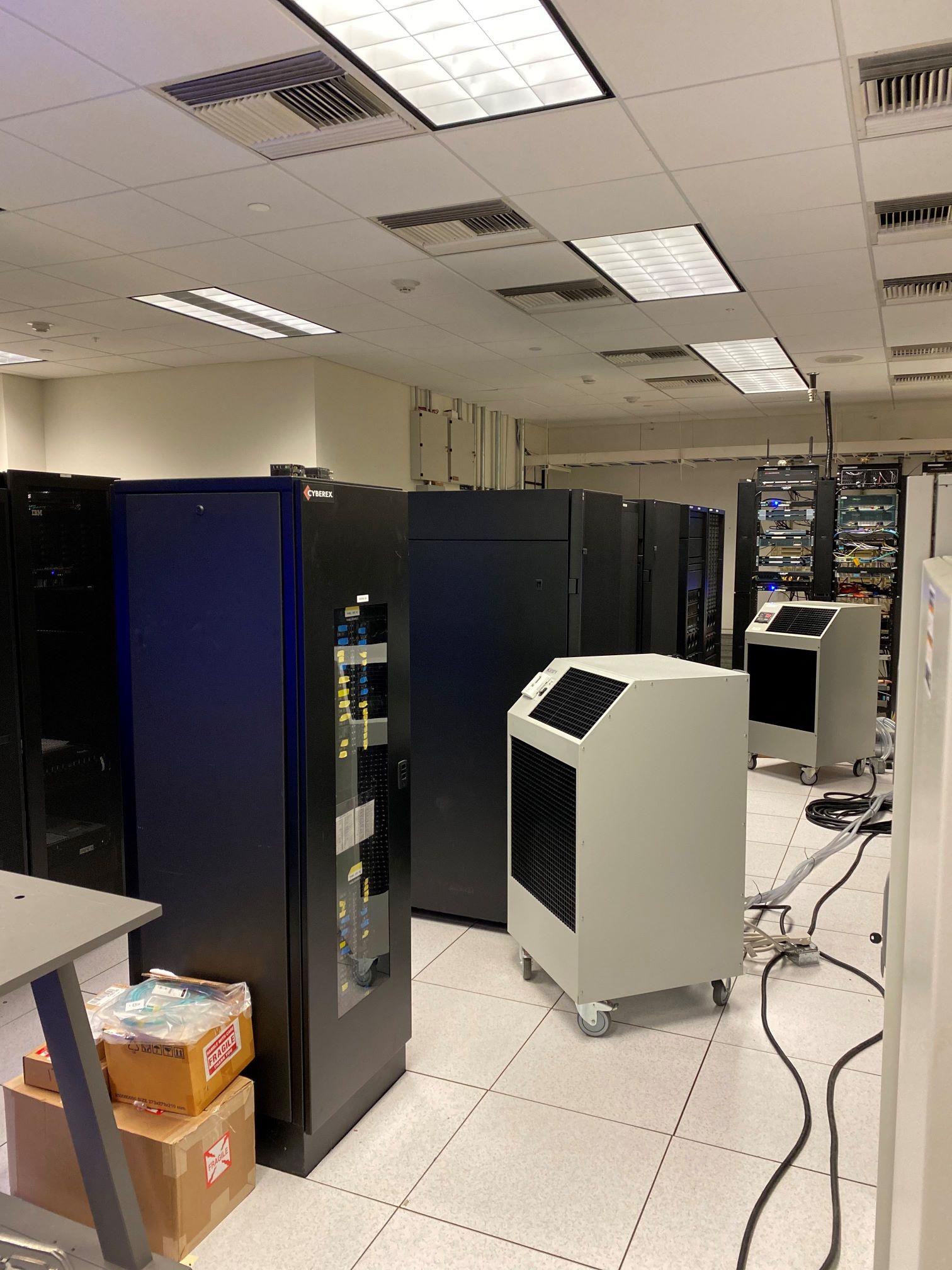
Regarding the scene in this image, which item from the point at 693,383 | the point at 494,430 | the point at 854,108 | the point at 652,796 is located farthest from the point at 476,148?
the point at 494,430

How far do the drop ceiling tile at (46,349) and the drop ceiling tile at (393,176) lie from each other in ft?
13.2

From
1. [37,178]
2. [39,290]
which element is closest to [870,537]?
[37,178]

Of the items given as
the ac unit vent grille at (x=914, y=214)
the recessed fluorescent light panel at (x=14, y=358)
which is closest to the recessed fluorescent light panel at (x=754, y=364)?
the ac unit vent grille at (x=914, y=214)

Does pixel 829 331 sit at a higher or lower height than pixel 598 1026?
higher

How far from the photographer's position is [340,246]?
15.8 ft

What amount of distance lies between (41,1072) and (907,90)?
3.96 m

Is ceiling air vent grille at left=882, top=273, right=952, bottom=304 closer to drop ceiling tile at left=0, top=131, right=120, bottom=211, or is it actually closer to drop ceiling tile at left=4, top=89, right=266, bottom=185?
drop ceiling tile at left=4, top=89, right=266, bottom=185

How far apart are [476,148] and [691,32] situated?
1086mm

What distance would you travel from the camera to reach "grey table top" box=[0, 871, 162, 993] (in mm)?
1195

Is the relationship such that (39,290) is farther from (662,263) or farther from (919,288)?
(919,288)

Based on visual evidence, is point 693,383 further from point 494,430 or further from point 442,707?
point 442,707

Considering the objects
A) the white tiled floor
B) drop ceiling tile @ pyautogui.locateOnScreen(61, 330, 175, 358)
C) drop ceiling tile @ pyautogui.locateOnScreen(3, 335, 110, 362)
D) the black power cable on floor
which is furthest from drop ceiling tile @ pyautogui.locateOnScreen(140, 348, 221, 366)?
the black power cable on floor

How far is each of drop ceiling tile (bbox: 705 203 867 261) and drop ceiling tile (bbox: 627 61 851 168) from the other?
0.76 m

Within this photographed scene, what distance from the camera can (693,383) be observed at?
9.20 m
